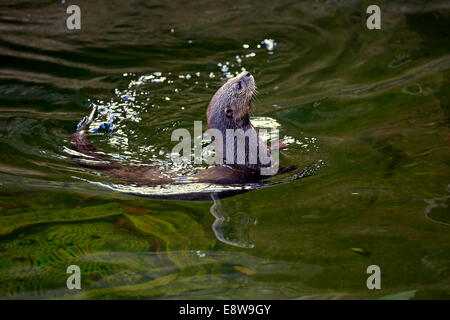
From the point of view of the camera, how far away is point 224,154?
11.9ft

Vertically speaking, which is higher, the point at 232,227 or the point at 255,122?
the point at 255,122

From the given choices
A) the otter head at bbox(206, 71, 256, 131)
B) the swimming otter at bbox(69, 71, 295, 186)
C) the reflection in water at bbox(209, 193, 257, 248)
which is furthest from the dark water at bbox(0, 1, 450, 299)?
the otter head at bbox(206, 71, 256, 131)

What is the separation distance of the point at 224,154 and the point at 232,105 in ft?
1.16

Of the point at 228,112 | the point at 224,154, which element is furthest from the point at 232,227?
the point at 228,112

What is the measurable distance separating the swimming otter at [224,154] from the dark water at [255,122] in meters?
0.12

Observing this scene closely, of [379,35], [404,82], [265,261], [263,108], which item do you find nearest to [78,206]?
[265,261]

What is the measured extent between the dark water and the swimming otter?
12cm

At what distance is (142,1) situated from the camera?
623 centimetres

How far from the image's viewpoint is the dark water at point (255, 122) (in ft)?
7.72

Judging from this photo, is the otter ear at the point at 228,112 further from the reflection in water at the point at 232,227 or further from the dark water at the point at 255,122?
the reflection in water at the point at 232,227

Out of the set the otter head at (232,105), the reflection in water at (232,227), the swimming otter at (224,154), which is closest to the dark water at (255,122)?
the reflection in water at (232,227)

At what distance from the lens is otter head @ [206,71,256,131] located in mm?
3721

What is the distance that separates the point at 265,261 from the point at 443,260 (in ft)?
2.46

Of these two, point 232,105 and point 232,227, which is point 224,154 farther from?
point 232,227
